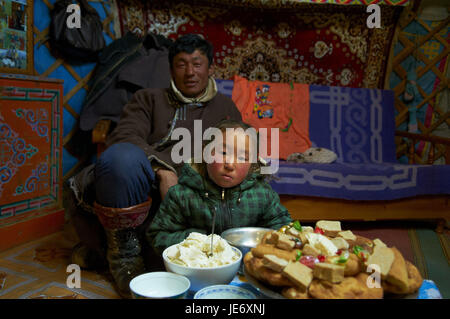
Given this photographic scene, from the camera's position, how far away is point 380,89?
93.7 inches

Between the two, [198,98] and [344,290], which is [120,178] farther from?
[344,290]

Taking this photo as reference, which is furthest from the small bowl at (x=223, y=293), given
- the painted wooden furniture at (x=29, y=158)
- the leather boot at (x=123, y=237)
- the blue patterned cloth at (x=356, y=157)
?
the painted wooden furniture at (x=29, y=158)

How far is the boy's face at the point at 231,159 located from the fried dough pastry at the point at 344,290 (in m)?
0.35

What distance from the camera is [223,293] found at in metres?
0.53

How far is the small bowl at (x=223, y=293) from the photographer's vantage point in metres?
0.52

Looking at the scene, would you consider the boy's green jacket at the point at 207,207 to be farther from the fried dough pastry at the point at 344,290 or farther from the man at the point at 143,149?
the fried dough pastry at the point at 344,290

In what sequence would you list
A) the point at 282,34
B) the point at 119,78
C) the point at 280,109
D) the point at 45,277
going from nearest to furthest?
the point at 45,277 → the point at 119,78 → the point at 280,109 → the point at 282,34

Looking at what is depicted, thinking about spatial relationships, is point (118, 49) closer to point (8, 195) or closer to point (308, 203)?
point (8, 195)

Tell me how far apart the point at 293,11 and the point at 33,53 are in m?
1.51

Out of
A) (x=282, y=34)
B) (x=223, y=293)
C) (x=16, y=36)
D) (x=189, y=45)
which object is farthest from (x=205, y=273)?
(x=282, y=34)

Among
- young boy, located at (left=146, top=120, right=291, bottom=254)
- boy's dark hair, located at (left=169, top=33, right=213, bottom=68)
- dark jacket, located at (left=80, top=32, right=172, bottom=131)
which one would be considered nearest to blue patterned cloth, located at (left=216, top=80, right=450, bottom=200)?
dark jacket, located at (left=80, top=32, right=172, bottom=131)

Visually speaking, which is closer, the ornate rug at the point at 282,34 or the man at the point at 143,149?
the man at the point at 143,149

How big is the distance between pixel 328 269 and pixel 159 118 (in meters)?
1.01
